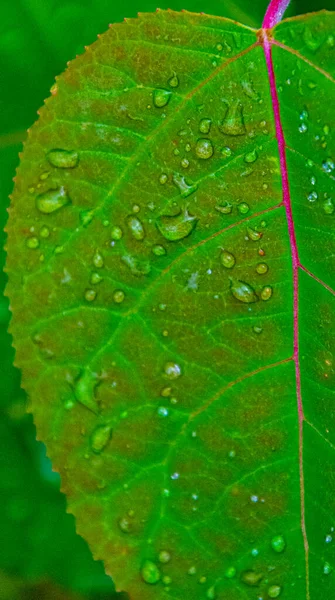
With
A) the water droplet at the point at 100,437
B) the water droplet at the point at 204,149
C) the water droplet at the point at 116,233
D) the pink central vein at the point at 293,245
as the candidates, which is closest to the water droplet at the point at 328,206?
the pink central vein at the point at 293,245

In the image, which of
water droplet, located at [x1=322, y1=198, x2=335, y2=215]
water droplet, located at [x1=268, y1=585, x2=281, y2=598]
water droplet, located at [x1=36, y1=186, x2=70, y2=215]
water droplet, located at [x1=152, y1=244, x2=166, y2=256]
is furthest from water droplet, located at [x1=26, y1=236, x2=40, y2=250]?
water droplet, located at [x1=268, y1=585, x2=281, y2=598]

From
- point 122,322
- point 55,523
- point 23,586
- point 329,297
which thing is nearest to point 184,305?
point 122,322

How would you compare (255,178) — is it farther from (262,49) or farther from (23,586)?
(23,586)

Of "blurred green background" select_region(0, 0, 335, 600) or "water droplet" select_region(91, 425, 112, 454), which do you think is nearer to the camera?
"water droplet" select_region(91, 425, 112, 454)

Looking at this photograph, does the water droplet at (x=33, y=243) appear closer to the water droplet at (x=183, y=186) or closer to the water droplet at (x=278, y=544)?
the water droplet at (x=183, y=186)

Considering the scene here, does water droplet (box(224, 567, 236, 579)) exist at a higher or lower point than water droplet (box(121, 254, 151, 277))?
lower

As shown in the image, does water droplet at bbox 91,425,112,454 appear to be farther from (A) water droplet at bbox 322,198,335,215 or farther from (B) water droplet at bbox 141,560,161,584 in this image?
(A) water droplet at bbox 322,198,335,215
